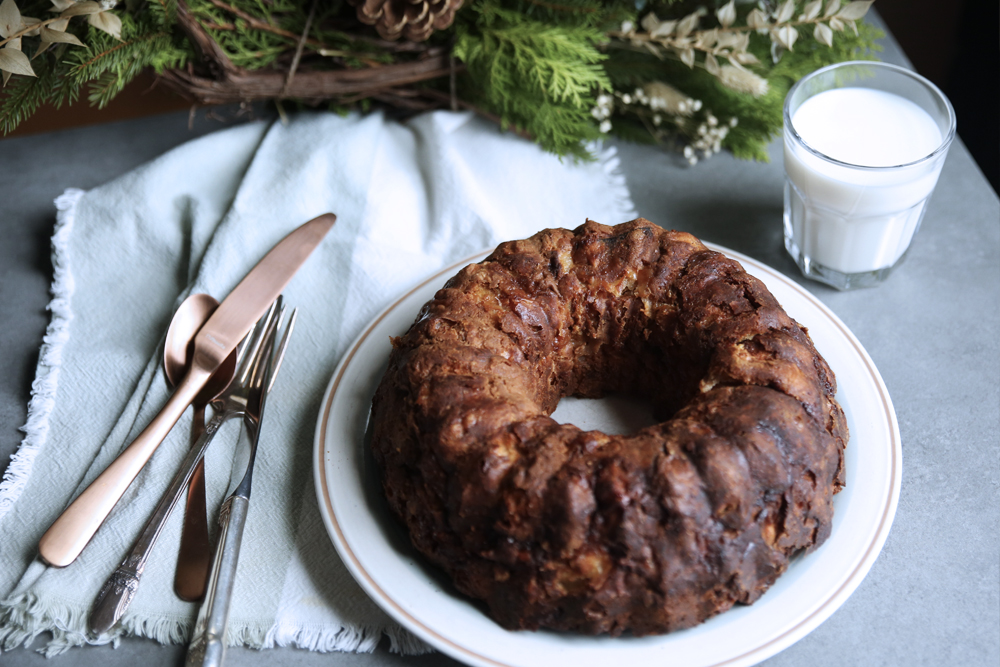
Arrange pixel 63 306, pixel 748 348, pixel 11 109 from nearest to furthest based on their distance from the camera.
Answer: pixel 748 348 < pixel 11 109 < pixel 63 306

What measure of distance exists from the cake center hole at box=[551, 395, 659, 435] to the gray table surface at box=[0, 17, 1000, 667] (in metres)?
0.73

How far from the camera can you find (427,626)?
190 centimetres

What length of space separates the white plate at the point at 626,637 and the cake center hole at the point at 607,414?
0.56m

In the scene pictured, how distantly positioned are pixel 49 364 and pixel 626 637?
2.13 metres

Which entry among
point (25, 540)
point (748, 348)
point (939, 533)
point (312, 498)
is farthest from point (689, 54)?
point (25, 540)

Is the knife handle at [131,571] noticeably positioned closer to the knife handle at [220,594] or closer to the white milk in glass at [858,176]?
the knife handle at [220,594]

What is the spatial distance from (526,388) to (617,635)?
2.11 ft

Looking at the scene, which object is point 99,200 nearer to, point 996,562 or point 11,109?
point 11,109

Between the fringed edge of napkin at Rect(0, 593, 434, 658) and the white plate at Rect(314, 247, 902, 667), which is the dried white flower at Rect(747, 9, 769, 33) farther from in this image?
the fringed edge of napkin at Rect(0, 593, 434, 658)

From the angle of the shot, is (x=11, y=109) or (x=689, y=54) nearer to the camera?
(x=11, y=109)

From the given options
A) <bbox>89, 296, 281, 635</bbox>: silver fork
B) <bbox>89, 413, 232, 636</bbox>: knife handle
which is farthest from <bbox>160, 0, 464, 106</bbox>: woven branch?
<bbox>89, 413, 232, 636</bbox>: knife handle

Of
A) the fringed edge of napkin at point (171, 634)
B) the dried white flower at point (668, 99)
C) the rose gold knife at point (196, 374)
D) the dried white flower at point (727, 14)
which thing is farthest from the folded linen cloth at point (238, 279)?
the dried white flower at point (727, 14)

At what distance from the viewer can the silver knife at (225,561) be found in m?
2.00

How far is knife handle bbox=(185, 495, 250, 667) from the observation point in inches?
78.5
